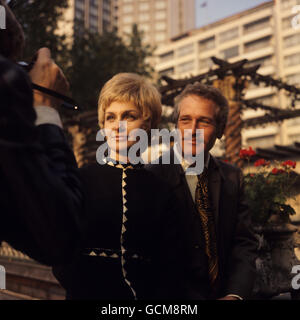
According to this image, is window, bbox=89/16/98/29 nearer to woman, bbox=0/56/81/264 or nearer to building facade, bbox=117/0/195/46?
building facade, bbox=117/0/195/46

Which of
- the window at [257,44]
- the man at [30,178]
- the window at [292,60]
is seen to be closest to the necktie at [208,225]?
the man at [30,178]

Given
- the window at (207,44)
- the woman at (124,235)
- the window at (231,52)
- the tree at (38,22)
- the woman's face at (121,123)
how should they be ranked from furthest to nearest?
the window at (207,44), the window at (231,52), the tree at (38,22), the woman's face at (121,123), the woman at (124,235)

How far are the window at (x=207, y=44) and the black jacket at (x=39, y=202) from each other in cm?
6971

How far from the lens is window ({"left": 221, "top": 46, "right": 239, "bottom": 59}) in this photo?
6318 cm

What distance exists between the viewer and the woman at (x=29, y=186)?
0.82 metres

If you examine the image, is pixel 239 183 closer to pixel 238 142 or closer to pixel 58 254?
pixel 58 254

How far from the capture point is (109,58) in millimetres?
19531

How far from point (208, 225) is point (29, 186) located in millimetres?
1431

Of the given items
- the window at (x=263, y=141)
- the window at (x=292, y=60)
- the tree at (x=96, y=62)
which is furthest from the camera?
the window at (x=263, y=141)

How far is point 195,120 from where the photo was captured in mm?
2291

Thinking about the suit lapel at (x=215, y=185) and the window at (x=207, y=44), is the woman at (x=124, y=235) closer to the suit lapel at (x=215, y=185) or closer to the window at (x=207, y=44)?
the suit lapel at (x=215, y=185)
